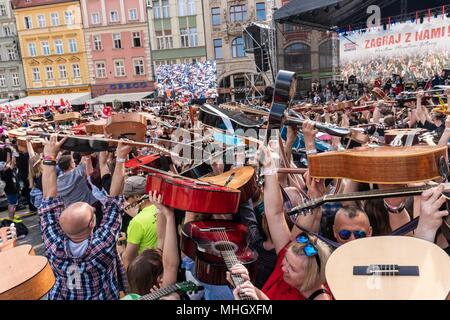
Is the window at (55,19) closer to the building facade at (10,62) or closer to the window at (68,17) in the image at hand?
the window at (68,17)

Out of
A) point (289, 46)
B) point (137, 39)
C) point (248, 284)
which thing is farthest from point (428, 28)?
point (137, 39)

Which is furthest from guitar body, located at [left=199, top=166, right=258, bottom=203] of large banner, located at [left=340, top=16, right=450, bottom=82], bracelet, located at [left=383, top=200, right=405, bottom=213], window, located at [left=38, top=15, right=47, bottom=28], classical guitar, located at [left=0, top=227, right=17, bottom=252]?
window, located at [left=38, top=15, right=47, bottom=28]

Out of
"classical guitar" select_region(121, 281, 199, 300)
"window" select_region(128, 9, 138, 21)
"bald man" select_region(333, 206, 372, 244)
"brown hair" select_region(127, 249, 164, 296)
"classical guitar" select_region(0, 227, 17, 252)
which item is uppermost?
"window" select_region(128, 9, 138, 21)

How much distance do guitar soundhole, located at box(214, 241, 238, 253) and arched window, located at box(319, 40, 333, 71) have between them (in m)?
36.3

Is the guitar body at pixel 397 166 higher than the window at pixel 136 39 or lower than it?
lower

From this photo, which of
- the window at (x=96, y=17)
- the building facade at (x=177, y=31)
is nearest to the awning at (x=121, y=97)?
the building facade at (x=177, y=31)

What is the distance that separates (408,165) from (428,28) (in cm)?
1414

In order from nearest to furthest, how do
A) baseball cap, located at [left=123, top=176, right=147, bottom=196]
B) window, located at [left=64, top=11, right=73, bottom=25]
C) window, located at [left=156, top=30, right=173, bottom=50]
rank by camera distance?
baseball cap, located at [left=123, top=176, right=147, bottom=196] → window, located at [left=156, top=30, right=173, bottom=50] → window, located at [left=64, top=11, right=73, bottom=25]

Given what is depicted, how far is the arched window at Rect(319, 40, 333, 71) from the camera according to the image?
36000 millimetres

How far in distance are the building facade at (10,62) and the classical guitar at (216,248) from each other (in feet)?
150

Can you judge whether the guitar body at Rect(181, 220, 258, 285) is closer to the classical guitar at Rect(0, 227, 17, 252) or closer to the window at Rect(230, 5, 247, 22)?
the classical guitar at Rect(0, 227, 17, 252)

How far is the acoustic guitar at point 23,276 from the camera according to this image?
1619mm

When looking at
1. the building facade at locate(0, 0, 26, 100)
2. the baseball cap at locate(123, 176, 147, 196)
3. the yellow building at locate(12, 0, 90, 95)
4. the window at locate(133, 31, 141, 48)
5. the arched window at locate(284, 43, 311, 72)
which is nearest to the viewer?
the baseball cap at locate(123, 176, 147, 196)
